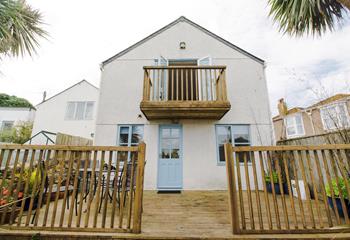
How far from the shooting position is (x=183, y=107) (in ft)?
16.6

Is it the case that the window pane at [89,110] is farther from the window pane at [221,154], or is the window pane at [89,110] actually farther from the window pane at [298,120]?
the window pane at [298,120]

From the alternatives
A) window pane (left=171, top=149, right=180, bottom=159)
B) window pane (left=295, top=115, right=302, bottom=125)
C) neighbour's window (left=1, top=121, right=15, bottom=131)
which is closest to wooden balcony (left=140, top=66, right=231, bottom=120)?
window pane (left=171, top=149, right=180, bottom=159)

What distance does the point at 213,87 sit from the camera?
6098 millimetres

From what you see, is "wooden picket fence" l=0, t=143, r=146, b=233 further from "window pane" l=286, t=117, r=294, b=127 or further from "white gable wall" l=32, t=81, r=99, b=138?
"window pane" l=286, t=117, r=294, b=127

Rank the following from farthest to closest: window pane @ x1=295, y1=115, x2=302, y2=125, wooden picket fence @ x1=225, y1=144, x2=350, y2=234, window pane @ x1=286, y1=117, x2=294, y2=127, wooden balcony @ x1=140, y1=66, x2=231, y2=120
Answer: window pane @ x1=286, y1=117, x2=294, y2=127 → window pane @ x1=295, y1=115, x2=302, y2=125 → wooden balcony @ x1=140, y1=66, x2=231, y2=120 → wooden picket fence @ x1=225, y1=144, x2=350, y2=234

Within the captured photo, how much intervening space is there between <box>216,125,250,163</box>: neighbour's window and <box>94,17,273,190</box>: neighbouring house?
0.12 ft

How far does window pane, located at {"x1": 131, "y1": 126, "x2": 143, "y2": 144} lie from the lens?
19.2ft

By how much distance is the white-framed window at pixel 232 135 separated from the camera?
5.87 m

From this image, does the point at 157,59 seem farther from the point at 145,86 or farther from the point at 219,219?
the point at 219,219

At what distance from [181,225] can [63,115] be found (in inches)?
469

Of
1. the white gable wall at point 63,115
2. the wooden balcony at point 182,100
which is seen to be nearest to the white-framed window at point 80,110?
the white gable wall at point 63,115

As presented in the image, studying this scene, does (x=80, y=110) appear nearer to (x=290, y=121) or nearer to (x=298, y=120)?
(x=290, y=121)

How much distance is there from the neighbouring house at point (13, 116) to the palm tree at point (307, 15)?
1926 centimetres

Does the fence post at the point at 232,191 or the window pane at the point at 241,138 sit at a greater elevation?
the window pane at the point at 241,138
